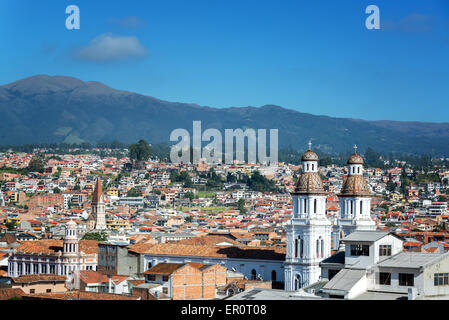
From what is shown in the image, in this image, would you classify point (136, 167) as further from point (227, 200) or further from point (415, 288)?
point (415, 288)

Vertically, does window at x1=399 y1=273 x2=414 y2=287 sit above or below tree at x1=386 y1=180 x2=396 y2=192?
below

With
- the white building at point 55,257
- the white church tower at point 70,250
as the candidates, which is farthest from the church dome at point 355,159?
the white church tower at point 70,250

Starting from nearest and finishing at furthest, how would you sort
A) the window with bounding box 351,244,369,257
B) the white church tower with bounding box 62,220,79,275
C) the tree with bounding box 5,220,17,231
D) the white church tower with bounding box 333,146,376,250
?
the window with bounding box 351,244,369,257 → the white church tower with bounding box 333,146,376,250 → the white church tower with bounding box 62,220,79,275 → the tree with bounding box 5,220,17,231

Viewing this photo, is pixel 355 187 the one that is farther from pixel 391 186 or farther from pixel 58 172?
pixel 58 172

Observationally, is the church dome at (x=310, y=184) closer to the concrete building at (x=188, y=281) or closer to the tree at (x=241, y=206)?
the concrete building at (x=188, y=281)

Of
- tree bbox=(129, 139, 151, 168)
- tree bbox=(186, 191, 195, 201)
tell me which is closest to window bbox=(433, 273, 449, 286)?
tree bbox=(186, 191, 195, 201)

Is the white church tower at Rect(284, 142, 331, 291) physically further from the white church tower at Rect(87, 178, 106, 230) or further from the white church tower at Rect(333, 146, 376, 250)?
the white church tower at Rect(87, 178, 106, 230)

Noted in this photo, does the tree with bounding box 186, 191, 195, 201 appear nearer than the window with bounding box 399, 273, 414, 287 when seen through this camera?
No
